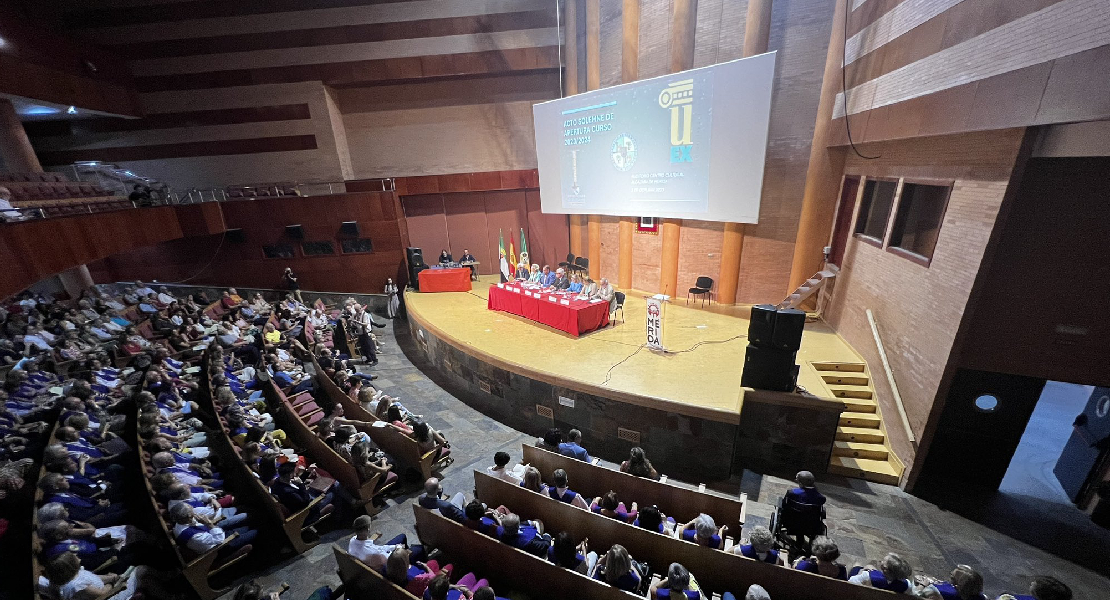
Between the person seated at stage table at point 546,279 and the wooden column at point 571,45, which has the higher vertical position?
the wooden column at point 571,45

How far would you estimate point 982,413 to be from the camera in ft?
17.5

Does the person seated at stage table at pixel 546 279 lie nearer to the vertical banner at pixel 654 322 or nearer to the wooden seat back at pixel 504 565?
the vertical banner at pixel 654 322

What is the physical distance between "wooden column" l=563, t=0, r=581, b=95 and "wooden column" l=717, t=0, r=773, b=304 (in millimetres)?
5004

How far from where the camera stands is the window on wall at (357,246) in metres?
13.4

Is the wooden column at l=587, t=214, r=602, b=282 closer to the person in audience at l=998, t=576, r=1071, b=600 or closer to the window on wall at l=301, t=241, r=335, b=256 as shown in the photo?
the window on wall at l=301, t=241, r=335, b=256

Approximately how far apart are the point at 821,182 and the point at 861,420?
483cm

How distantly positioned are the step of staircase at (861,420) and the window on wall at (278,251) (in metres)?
15.6

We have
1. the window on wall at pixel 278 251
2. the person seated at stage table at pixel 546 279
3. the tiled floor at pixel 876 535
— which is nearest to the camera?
the tiled floor at pixel 876 535

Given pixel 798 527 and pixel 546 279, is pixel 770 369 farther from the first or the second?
pixel 546 279

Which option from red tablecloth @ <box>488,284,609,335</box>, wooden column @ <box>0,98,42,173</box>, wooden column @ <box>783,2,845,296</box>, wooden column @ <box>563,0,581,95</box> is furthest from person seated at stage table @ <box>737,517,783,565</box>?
wooden column @ <box>0,98,42,173</box>

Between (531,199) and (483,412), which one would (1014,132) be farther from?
(531,199)

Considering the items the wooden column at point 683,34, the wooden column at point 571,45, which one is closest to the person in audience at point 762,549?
the wooden column at point 683,34

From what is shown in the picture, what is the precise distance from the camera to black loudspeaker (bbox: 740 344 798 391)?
18.6 ft

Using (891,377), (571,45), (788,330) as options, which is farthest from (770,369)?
(571,45)
